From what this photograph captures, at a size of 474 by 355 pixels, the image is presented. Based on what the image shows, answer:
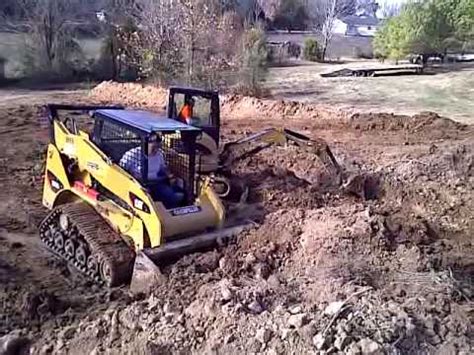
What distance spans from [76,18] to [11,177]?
2094 centimetres

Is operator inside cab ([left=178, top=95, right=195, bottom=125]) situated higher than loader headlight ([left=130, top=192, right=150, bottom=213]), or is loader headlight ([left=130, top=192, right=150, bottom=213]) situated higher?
operator inside cab ([left=178, top=95, right=195, bottom=125])

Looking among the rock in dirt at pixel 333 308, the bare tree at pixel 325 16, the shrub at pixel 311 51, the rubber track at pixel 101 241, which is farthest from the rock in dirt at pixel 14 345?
the bare tree at pixel 325 16

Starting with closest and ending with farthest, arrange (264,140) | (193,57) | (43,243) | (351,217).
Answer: (351,217)
(43,243)
(264,140)
(193,57)

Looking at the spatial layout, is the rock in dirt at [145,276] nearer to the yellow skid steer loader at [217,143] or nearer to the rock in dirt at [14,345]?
the rock in dirt at [14,345]

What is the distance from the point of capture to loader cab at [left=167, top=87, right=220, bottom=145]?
1048 cm

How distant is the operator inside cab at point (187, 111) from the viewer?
10.6m

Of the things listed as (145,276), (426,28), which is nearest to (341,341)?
(145,276)

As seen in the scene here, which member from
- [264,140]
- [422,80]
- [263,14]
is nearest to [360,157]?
[264,140]

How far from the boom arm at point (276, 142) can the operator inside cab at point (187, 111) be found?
2.67ft

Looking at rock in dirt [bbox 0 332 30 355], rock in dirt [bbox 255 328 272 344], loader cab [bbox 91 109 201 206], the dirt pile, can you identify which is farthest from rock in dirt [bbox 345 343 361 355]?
the dirt pile

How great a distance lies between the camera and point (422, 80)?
100 feet

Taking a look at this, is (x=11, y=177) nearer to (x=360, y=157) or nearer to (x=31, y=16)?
(x=360, y=157)

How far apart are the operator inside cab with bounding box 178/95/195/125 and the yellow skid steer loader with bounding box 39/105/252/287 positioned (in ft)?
6.80

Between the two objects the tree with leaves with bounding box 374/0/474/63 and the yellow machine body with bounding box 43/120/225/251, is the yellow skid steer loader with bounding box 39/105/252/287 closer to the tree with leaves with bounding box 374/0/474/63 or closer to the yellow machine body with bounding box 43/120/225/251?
the yellow machine body with bounding box 43/120/225/251
